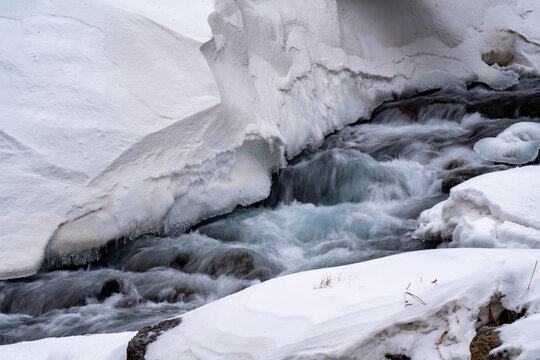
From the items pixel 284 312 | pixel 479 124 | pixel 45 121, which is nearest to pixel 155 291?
pixel 45 121

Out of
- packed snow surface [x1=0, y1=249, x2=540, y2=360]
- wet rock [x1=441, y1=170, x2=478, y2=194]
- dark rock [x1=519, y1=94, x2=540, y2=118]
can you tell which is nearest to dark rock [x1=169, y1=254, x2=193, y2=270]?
packed snow surface [x1=0, y1=249, x2=540, y2=360]

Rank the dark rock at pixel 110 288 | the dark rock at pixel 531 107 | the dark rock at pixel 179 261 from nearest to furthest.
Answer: the dark rock at pixel 110 288
the dark rock at pixel 179 261
the dark rock at pixel 531 107

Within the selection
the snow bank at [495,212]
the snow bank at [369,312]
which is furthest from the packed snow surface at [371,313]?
the snow bank at [495,212]

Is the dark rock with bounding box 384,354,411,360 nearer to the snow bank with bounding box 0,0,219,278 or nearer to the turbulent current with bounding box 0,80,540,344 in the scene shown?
the turbulent current with bounding box 0,80,540,344

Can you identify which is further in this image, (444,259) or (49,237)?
(49,237)

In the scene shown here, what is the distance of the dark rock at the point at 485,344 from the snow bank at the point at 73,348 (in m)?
1.56

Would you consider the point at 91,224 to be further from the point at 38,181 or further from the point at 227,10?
the point at 227,10

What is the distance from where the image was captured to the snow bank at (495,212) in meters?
3.40

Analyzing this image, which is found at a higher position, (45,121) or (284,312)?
(45,121)

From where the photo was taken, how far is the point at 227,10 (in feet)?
19.9

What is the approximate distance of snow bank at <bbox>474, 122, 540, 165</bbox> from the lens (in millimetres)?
5598

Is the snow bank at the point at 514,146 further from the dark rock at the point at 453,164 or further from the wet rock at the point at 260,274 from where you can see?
the wet rock at the point at 260,274

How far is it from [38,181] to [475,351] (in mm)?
3811

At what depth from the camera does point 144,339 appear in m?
2.40
